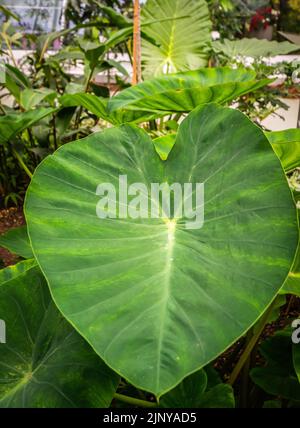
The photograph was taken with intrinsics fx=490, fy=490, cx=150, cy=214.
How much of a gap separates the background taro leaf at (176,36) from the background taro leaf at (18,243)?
1.75 metres

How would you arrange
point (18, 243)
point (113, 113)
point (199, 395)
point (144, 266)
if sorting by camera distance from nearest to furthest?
point (144, 266), point (199, 395), point (18, 243), point (113, 113)

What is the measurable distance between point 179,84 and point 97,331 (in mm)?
887

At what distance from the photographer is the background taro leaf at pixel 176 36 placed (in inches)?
109

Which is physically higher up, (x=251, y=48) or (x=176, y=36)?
(x=176, y=36)

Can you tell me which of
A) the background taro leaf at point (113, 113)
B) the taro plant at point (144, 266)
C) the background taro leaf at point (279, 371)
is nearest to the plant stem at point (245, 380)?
the background taro leaf at point (279, 371)

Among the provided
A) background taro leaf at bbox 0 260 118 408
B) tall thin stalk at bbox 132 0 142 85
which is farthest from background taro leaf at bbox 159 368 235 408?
tall thin stalk at bbox 132 0 142 85

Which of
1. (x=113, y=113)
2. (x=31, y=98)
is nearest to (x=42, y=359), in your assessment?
(x=113, y=113)

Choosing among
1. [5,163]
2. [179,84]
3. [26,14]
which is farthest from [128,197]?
[26,14]

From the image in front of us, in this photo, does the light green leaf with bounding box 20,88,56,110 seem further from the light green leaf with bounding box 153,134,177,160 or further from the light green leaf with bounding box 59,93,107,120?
the light green leaf with bounding box 153,134,177,160

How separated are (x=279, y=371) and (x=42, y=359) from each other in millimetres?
489

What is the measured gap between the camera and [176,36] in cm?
283

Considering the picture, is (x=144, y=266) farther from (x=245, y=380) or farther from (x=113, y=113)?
(x=113, y=113)

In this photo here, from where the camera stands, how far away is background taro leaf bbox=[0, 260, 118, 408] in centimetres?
70

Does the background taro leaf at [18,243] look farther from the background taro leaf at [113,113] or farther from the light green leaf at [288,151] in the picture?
the light green leaf at [288,151]
